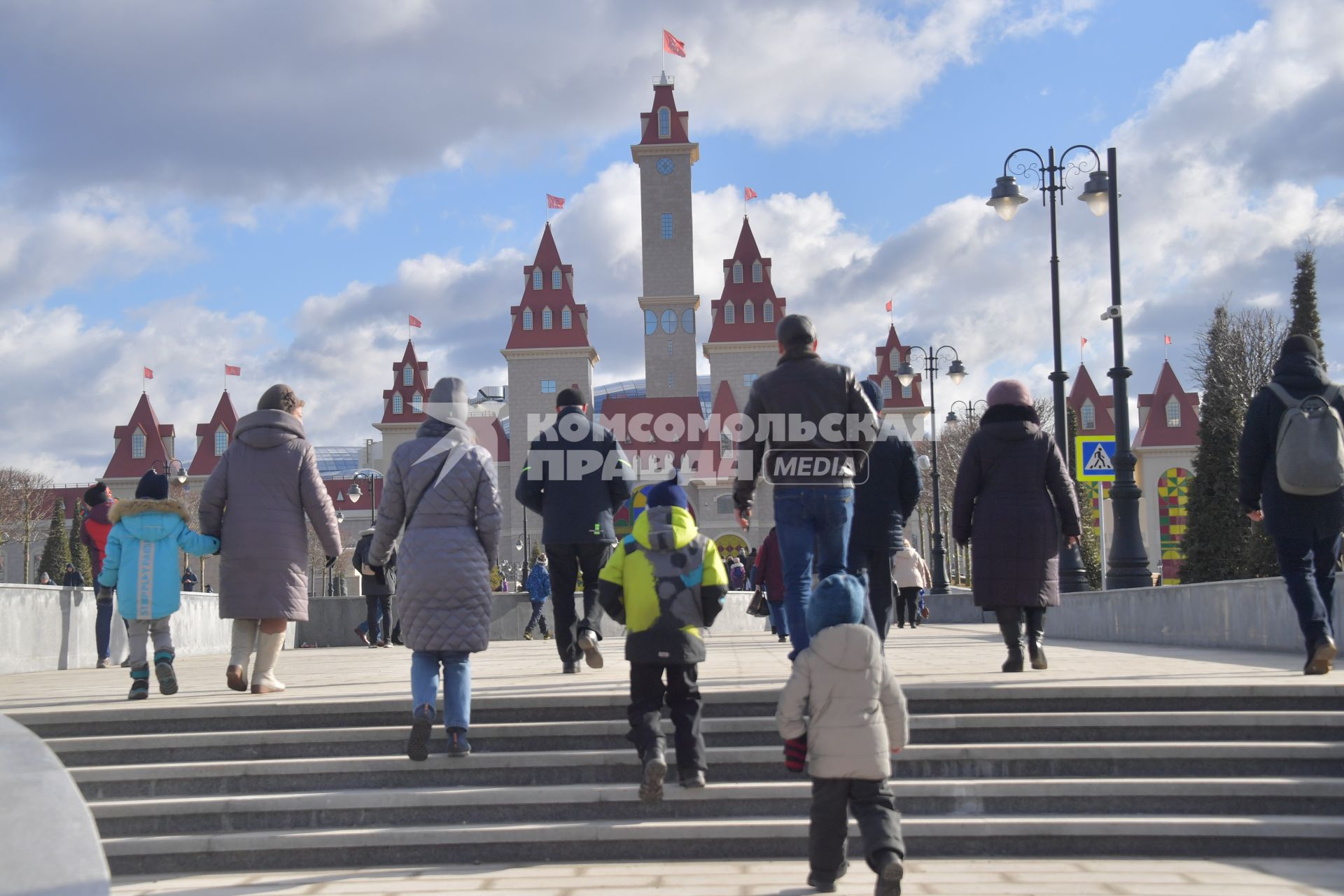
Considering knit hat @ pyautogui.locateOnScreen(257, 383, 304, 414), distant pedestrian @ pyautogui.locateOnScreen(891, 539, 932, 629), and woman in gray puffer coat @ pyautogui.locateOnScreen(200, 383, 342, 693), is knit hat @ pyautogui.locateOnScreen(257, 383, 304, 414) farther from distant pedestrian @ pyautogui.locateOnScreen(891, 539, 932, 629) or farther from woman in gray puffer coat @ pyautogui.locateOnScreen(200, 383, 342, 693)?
distant pedestrian @ pyautogui.locateOnScreen(891, 539, 932, 629)

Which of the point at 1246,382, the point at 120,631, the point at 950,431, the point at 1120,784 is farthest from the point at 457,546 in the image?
the point at 950,431

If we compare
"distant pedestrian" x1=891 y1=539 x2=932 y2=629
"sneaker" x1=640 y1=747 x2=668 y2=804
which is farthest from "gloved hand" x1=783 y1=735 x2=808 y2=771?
"distant pedestrian" x1=891 y1=539 x2=932 y2=629

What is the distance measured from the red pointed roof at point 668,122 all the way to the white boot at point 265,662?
257ft

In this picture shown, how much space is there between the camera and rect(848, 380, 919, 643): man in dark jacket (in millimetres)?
8805

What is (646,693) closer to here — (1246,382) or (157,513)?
(157,513)

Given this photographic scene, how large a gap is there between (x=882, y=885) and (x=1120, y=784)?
6.14 ft

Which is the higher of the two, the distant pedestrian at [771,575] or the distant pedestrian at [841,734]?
the distant pedestrian at [771,575]

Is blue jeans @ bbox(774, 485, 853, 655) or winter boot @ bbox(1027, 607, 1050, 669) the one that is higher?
blue jeans @ bbox(774, 485, 853, 655)

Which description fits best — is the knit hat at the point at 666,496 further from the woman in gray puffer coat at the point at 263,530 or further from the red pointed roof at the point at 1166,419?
the red pointed roof at the point at 1166,419

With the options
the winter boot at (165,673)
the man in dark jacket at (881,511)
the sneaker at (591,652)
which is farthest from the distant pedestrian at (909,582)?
the winter boot at (165,673)

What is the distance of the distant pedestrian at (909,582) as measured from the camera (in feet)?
68.7

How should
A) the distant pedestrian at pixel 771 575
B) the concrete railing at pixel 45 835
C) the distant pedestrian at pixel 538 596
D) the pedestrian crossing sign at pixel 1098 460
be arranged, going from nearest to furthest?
1. the concrete railing at pixel 45 835
2. the distant pedestrian at pixel 771 575
3. the pedestrian crossing sign at pixel 1098 460
4. the distant pedestrian at pixel 538 596

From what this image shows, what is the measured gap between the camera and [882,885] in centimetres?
500

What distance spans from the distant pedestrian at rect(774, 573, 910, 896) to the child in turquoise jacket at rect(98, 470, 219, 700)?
4.80 m
